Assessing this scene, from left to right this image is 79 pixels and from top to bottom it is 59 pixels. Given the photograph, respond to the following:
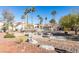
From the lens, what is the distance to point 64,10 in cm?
287

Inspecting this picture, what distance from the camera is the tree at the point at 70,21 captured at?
9.46 feet

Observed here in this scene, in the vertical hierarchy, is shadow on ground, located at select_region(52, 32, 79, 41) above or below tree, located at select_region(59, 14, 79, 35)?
below

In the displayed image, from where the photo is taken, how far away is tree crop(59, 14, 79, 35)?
9.46 ft

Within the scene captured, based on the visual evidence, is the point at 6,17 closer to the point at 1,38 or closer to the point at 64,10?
the point at 1,38

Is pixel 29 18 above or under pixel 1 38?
above

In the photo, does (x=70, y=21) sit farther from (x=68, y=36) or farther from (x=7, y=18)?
(x=7, y=18)

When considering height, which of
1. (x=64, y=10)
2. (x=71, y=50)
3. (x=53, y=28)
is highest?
(x=64, y=10)

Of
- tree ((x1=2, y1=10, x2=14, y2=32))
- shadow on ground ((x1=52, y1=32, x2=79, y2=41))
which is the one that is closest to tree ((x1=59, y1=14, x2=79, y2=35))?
shadow on ground ((x1=52, y1=32, x2=79, y2=41))

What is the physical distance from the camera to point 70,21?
2.90m

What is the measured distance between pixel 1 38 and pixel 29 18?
44 centimetres

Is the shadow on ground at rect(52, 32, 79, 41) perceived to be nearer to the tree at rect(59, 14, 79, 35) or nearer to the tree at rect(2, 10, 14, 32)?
the tree at rect(59, 14, 79, 35)

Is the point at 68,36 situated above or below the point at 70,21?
below

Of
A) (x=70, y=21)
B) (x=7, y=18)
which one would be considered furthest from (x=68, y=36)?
(x=7, y=18)
